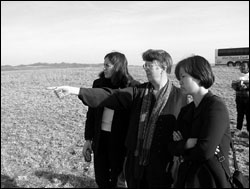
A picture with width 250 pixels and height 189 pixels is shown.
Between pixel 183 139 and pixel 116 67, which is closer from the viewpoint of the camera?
pixel 183 139

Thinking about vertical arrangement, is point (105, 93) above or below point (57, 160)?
above

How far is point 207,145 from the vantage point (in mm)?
2129

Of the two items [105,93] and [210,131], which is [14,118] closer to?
[105,93]

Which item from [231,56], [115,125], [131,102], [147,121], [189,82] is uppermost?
[231,56]

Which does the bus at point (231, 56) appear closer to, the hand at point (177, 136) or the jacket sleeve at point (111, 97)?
the jacket sleeve at point (111, 97)

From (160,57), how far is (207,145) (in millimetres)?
938

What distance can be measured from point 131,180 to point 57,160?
2.90 meters

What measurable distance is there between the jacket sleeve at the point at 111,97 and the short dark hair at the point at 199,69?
74 centimetres

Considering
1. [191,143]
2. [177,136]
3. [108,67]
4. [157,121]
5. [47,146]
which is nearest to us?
[191,143]

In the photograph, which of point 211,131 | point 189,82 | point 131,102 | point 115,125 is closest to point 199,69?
point 189,82

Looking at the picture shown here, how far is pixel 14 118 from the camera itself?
912 cm

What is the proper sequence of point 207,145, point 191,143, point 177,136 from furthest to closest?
point 177,136 → point 191,143 → point 207,145

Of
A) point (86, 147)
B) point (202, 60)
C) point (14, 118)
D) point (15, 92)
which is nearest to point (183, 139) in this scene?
point (202, 60)

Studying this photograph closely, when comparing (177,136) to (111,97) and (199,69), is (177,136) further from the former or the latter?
Answer: (111,97)
